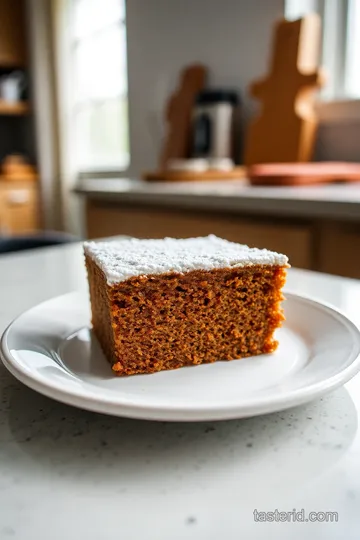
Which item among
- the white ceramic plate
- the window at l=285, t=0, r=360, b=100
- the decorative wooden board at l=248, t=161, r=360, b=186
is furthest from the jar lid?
the white ceramic plate

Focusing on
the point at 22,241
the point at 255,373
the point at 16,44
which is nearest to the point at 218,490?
the point at 255,373

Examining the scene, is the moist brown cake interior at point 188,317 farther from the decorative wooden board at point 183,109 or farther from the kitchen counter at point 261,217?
the decorative wooden board at point 183,109

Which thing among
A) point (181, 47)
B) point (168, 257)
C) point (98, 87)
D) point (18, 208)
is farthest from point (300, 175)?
point (18, 208)

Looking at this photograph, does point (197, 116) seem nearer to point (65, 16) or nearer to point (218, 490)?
point (65, 16)

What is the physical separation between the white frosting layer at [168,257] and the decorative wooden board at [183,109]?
6.73 feet

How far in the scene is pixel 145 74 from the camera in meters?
2.95

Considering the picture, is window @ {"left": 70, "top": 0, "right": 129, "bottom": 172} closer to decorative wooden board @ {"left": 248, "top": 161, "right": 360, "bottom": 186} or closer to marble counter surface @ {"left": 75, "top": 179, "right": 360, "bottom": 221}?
marble counter surface @ {"left": 75, "top": 179, "right": 360, "bottom": 221}

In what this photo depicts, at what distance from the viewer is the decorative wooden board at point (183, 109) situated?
252 cm

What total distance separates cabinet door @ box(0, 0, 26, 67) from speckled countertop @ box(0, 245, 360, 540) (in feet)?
13.0

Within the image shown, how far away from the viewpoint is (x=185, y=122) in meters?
2.55

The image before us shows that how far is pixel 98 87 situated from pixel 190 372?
3564mm

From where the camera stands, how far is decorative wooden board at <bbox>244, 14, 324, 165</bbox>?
195cm

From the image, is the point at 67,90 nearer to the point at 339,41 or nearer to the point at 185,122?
the point at 185,122

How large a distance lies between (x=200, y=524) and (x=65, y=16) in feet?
13.2
